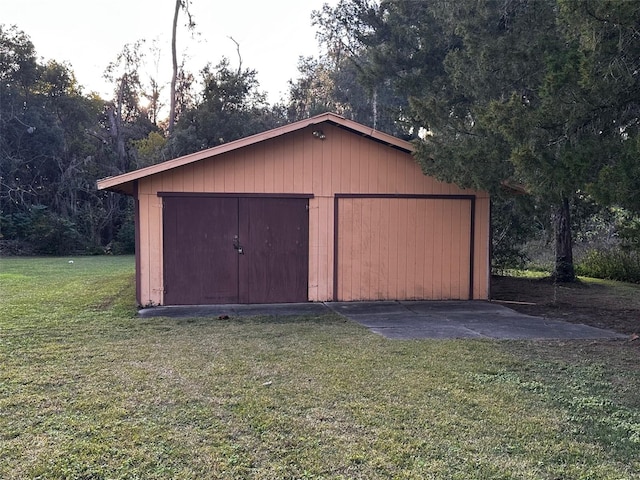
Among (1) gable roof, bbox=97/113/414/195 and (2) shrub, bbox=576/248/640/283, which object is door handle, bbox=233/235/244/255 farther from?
(2) shrub, bbox=576/248/640/283

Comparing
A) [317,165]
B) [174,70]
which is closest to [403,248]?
[317,165]

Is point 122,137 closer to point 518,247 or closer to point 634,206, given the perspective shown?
point 518,247

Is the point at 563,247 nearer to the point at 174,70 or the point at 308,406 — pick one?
the point at 308,406

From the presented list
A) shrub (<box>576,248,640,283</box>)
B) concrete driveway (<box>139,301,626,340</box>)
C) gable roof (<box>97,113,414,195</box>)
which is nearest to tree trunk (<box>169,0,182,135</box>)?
shrub (<box>576,248,640,283</box>)

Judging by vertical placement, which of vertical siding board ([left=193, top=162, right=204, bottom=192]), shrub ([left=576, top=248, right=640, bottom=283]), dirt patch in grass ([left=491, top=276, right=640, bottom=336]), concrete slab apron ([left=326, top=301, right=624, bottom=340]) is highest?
vertical siding board ([left=193, top=162, right=204, bottom=192])

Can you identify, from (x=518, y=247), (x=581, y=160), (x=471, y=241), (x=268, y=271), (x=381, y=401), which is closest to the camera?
(x=381, y=401)

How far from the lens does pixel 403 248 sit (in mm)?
9016

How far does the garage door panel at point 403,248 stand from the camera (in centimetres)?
888

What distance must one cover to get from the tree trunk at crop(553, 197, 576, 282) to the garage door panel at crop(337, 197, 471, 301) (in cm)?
460

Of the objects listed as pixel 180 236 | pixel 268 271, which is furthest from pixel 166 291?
pixel 268 271

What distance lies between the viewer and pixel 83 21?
23.5 metres

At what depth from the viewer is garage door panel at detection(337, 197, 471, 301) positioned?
29.1 feet

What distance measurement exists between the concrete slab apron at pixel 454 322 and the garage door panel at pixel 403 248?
0.31 meters

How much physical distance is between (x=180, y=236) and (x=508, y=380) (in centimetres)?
548
